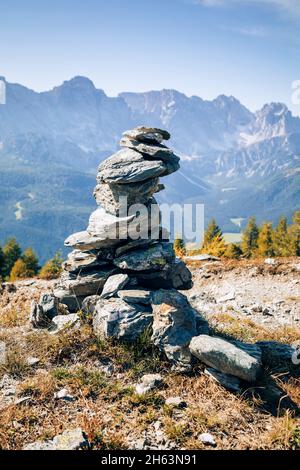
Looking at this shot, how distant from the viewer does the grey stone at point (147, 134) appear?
15.5m

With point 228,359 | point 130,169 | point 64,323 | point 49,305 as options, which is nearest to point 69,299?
point 49,305

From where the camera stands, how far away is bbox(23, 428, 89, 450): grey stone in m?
9.32

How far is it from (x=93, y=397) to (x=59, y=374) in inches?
56.0

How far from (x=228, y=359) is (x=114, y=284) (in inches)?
207

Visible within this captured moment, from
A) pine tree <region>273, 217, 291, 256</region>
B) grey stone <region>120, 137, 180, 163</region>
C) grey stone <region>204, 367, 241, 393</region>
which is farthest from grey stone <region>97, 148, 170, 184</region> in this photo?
pine tree <region>273, 217, 291, 256</region>

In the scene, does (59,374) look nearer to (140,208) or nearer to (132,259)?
(132,259)

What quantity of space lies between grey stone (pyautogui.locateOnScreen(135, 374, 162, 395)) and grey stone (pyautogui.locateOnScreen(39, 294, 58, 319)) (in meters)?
5.36

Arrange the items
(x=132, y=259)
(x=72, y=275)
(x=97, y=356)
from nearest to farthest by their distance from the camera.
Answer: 1. (x=97, y=356)
2. (x=132, y=259)
3. (x=72, y=275)

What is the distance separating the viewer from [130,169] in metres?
14.9

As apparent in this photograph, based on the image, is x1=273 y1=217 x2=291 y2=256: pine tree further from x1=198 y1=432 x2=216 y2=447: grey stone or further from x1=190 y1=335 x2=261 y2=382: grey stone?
x1=198 y1=432 x2=216 y2=447: grey stone

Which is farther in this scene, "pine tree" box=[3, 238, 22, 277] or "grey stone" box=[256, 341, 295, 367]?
"pine tree" box=[3, 238, 22, 277]

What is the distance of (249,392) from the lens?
38.1 feet

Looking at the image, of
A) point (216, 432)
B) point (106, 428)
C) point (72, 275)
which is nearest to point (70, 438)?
point (106, 428)

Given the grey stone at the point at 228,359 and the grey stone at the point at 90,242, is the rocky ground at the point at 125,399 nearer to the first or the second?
the grey stone at the point at 228,359
